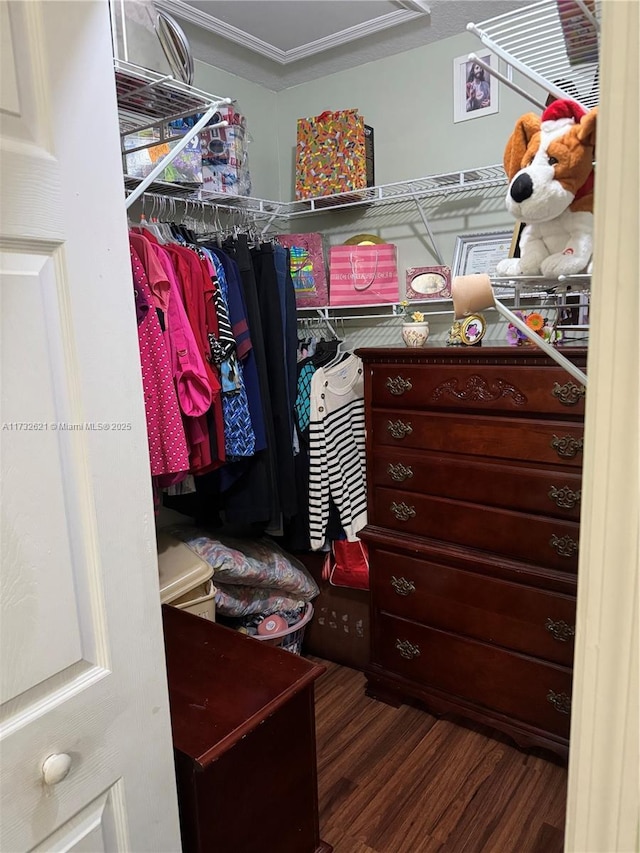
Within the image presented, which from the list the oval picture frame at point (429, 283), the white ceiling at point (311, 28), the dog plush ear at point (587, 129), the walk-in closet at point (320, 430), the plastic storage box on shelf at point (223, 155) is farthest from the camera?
the oval picture frame at point (429, 283)

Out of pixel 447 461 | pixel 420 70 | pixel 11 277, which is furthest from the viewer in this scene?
pixel 420 70

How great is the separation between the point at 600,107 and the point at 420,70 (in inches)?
86.2

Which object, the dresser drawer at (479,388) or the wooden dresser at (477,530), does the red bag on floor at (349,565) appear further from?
the dresser drawer at (479,388)

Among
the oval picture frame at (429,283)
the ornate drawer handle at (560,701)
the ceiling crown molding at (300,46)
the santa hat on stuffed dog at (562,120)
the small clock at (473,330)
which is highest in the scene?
the ceiling crown molding at (300,46)

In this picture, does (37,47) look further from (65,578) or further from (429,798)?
(429,798)

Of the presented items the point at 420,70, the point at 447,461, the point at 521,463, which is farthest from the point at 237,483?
the point at 420,70

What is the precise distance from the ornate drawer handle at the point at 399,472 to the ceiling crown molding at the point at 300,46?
1603 millimetres

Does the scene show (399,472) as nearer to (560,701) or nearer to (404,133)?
(560,701)

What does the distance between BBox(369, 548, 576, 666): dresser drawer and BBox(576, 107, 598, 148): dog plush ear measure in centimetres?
134

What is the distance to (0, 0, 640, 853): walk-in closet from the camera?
71cm

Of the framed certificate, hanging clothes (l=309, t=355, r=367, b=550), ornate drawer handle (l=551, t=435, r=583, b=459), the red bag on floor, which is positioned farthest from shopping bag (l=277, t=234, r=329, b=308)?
ornate drawer handle (l=551, t=435, r=583, b=459)

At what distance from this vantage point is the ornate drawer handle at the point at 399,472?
2039mm

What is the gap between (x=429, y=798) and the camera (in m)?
1.76

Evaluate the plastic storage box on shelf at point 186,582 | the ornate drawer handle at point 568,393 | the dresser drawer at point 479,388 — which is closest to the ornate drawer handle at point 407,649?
the plastic storage box on shelf at point 186,582
